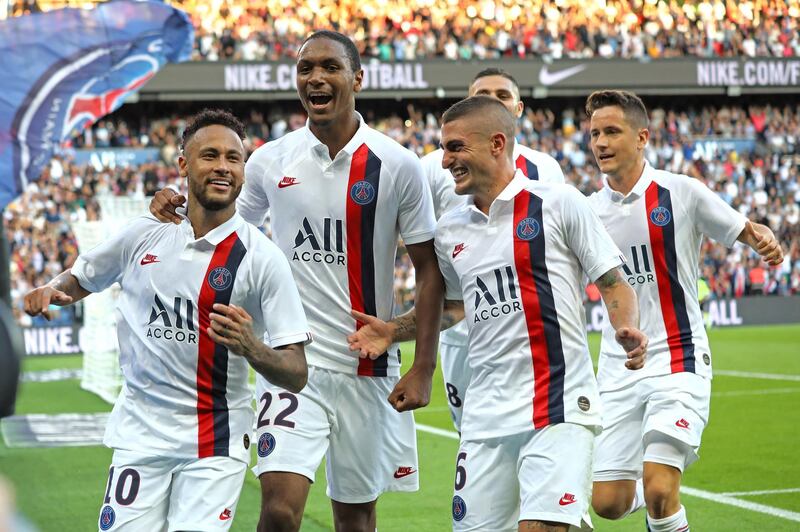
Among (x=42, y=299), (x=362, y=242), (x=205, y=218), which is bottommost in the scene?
(x=42, y=299)

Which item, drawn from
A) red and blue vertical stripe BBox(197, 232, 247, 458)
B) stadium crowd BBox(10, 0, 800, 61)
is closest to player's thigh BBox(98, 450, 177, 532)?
red and blue vertical stripe BBox(197, 232, 247, 458)

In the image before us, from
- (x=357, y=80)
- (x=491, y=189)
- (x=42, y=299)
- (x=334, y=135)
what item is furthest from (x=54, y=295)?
(x=491, y=189)

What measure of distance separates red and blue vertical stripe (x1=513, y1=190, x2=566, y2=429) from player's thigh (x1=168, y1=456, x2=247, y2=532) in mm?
1197

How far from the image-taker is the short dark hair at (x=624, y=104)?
5.85m

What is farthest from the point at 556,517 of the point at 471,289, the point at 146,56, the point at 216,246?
the point at 146,56

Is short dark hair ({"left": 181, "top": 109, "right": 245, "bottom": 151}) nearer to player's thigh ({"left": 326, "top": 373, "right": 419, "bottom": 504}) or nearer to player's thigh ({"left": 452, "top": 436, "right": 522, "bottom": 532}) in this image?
player's thigh ({"left": 326, "top": 373, "right": 419, "bottom": 504})

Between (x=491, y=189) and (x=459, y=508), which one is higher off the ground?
(x=491, y=189)

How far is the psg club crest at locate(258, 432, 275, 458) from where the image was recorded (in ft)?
16.0

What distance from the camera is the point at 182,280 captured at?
4.44 metres

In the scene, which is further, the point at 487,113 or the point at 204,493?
the point at 487,113

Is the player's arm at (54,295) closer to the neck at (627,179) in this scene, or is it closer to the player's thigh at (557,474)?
the player's thigh at (557,474)

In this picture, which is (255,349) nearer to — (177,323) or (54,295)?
(177,323)

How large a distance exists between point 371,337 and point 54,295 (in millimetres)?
1356

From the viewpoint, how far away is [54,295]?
4484 millimetres
